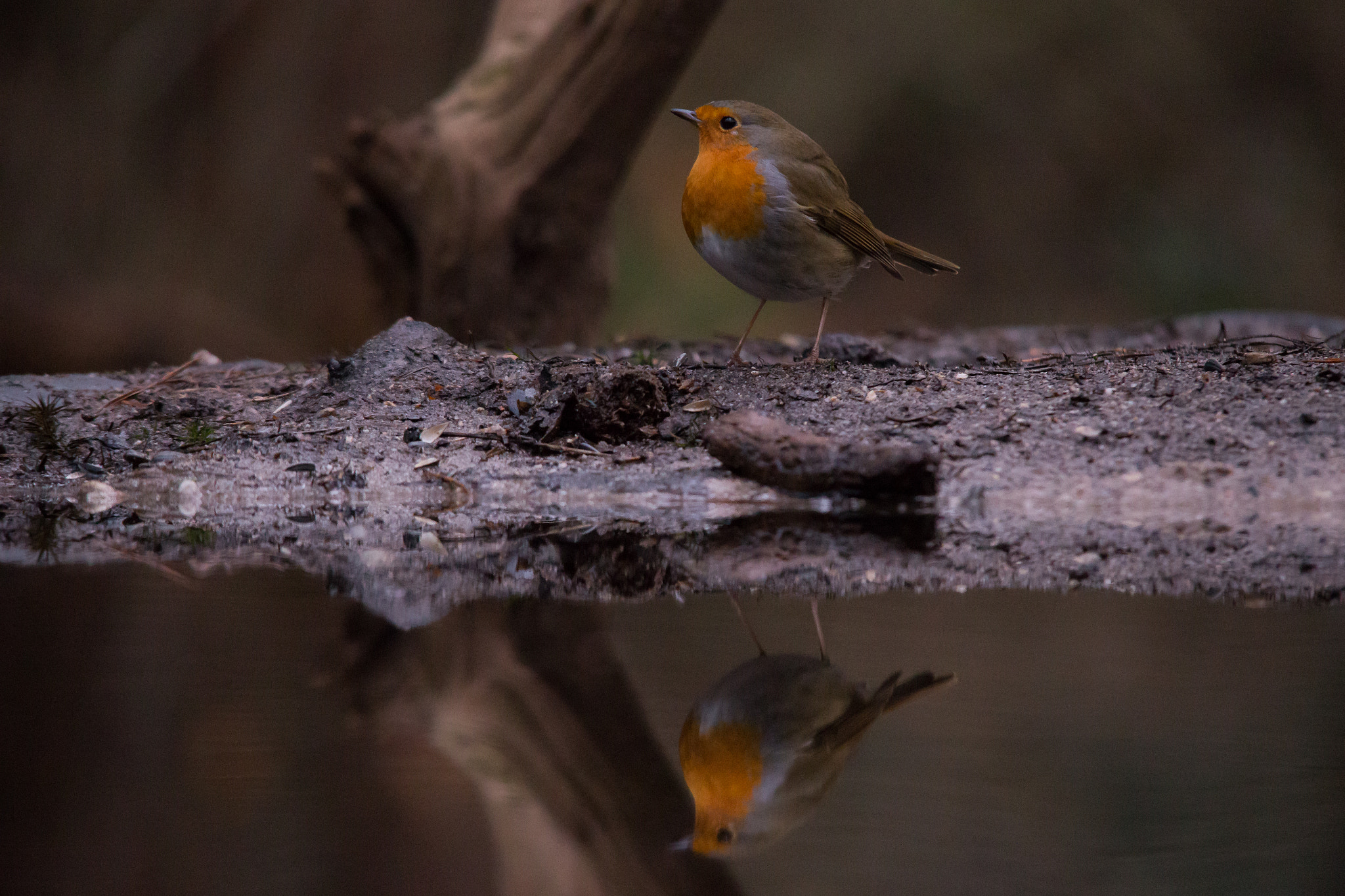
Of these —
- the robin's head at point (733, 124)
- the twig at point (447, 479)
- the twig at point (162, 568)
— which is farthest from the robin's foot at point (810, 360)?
the twig at point (162, 568)

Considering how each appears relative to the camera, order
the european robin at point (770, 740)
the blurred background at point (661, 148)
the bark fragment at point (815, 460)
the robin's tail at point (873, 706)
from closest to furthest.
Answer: the european robin at point (770, 740)
the robin's tail at point (873, 706)
the bark fragment at point (815, 460)
the blurred background at point (661, 148)

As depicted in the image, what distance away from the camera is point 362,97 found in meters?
A: 11.6

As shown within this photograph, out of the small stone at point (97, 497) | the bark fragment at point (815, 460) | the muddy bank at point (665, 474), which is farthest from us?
the small stone at point (97, 497)

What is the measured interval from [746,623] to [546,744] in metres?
0.66

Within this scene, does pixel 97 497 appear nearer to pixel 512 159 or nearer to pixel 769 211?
pixel 769 211

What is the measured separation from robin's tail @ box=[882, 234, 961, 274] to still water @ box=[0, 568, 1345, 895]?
2.85 m

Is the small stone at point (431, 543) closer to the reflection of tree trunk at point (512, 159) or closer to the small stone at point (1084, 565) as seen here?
the small stone at point (1084, 565)

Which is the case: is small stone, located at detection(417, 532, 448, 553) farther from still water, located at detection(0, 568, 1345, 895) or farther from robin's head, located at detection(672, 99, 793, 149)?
robin's head, located at detection(672, 99, 793, 149)

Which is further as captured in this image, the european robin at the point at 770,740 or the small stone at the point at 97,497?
the small stone at the point at 97,497

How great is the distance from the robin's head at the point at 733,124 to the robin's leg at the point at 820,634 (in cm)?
257

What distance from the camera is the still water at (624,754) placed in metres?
1.16

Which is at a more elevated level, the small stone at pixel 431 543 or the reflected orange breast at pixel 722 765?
the reflected orange breast at pixel 722 765

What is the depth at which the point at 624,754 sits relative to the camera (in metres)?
1.44

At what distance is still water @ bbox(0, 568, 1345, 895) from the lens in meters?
1.16
